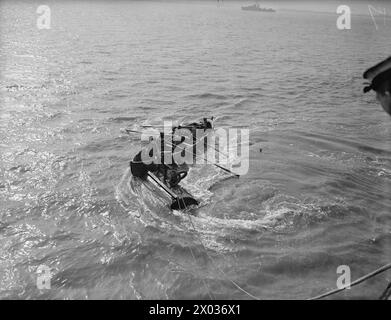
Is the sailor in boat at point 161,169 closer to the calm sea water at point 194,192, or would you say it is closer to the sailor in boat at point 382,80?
the calm sea water at point 194,192

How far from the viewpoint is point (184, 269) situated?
11422mm

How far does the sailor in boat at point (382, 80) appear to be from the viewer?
5309mm

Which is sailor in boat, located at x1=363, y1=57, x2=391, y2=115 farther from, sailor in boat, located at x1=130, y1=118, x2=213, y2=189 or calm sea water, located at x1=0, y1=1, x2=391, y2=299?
sailor in boat, located at x1=130, y1=118, x2=213, y2=189

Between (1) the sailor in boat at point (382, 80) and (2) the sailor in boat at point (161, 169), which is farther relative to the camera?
(2) the sailor in boat at point (161, 169)

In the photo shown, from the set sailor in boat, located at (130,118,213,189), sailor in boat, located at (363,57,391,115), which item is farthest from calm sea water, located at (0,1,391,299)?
sailor in boat, located at (363,57,391,115)

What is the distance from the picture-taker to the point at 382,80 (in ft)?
17.8

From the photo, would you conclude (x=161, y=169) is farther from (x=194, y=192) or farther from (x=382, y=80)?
(x=382, y=80)

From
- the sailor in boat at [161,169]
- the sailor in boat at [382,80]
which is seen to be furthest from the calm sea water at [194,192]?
the sailor in boat at [382,80]

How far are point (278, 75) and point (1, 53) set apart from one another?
34.5 m

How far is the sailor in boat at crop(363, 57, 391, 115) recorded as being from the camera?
5309 millimetres

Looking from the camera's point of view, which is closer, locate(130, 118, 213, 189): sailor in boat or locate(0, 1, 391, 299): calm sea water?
locate(0, 1, 391, 299): calm sea water

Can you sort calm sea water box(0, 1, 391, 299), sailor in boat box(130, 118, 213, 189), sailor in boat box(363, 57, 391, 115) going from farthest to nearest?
sailor in boat box(130, 118, 213, 189)
calm sea water box(0, 1, 391, 299)
sailor in boat box(363, 57, 391, 115)
